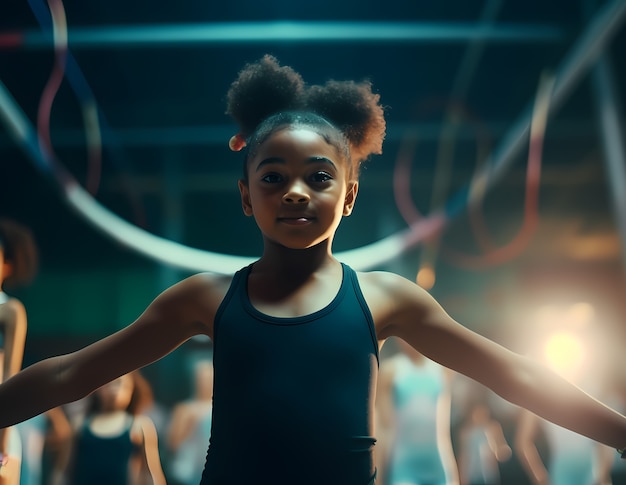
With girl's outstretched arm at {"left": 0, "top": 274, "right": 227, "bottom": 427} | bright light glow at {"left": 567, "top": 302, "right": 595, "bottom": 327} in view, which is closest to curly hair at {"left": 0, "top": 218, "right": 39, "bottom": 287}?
girl's outstretched arm at {"left": 0, "top": 274, "right": 227, "bottom": 427}

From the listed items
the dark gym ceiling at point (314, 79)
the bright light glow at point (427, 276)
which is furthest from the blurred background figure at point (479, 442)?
the dark gym ceiling at point (314, 79)

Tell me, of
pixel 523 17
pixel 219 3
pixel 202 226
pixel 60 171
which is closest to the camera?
pixel 60 171

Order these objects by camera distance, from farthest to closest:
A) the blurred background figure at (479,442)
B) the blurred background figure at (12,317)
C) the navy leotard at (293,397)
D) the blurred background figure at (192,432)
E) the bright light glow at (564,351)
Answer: the bright light glow at (564,351) → the blurred background figure at (479,442) → the blurred background figure at (192,432) → the blurred background figure at (12,317) → the navy leotard at (293,397)

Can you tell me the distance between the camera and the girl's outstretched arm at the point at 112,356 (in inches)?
48.5

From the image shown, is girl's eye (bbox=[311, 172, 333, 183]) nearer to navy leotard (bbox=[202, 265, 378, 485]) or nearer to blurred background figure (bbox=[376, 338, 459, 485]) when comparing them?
navy leotard (bbox=[202, 265, 378, 485])

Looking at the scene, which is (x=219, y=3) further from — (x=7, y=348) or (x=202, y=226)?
(x=7, y=348)

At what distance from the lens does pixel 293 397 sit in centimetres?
112

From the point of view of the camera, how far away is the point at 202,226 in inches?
158

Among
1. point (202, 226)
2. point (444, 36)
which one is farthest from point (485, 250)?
point (202, 226)

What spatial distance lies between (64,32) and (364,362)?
2561 mm

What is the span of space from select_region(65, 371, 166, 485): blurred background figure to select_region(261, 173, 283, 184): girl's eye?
1964 mm

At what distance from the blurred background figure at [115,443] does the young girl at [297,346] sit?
166cm

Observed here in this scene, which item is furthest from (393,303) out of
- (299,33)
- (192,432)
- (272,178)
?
(299,33)

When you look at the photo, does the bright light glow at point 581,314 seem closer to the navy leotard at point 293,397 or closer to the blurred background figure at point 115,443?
the blurred background figure at point 115,443
